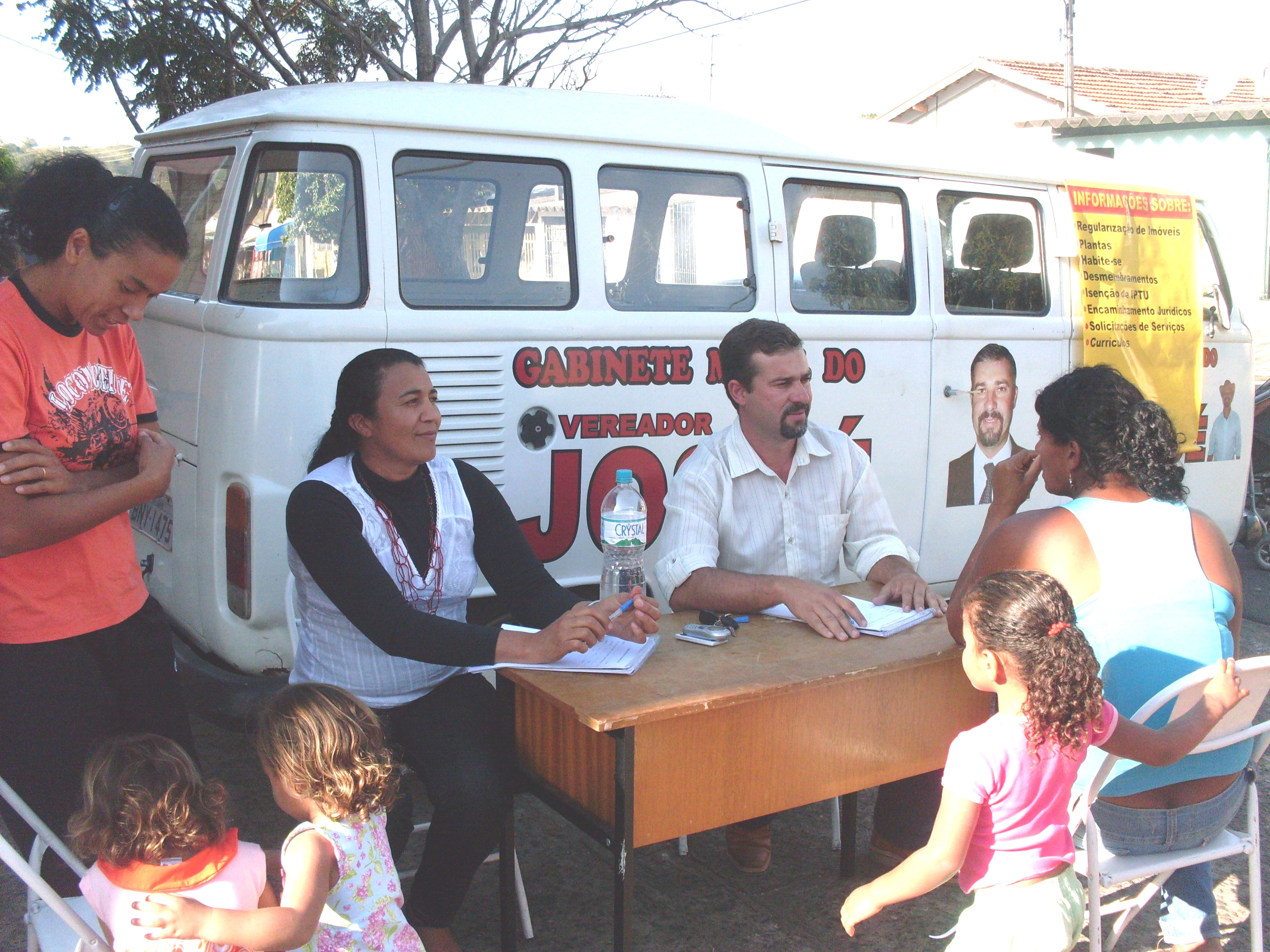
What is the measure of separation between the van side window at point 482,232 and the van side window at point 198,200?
646mm

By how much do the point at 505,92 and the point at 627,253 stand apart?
723 millimetres

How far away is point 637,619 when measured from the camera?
280cm

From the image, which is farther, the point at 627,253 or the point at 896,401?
the point at 896,401

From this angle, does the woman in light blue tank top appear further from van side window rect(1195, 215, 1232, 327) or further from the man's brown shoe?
van side window rect(1195, 215, 1232, 327)

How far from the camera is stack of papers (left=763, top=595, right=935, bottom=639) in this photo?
9.68 ft

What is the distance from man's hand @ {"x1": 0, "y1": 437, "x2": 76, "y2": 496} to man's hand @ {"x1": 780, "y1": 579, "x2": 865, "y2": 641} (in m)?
1.86

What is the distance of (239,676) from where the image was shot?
3438 mm

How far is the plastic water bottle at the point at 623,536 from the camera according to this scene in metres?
3.51

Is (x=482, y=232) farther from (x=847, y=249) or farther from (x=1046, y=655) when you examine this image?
(x=1046, y=655)

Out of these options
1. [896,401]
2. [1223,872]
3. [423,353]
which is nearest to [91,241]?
[423,353]

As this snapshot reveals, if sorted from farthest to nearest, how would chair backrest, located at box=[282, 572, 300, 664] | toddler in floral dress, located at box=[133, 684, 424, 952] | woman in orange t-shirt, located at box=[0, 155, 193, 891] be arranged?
chair backrest, located at box=[282, 572, 300, 664]
woman in orange t-shirt, located at box=[0, 155, 193, 891]
toddler in floral dress, located at box=[133, 684, 424, 952]

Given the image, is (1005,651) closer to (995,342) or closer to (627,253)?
(627,253)

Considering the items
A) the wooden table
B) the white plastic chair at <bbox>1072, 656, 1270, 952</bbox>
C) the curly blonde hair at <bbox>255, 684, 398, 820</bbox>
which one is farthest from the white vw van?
the white plastic chair at <bbox>1072, 656, 1270, 952</bbox>

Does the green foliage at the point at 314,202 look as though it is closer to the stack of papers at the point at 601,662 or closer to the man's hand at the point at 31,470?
the man's hand at the point at 31,470
